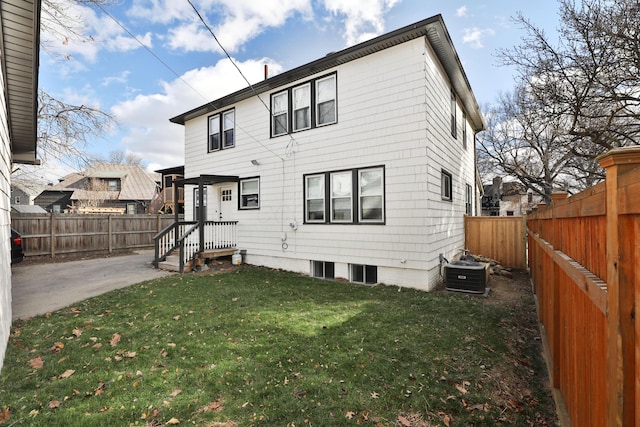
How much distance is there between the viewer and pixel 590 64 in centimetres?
793

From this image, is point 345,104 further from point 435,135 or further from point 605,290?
point 605,290

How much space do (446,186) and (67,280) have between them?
11193 mm

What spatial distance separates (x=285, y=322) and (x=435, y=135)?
592 cm

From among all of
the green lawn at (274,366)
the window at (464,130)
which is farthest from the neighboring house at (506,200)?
the green lawn at (274,366)

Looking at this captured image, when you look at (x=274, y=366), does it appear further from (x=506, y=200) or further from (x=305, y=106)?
(x=506, y=200)

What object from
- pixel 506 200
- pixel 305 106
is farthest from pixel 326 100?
pixel 506 200

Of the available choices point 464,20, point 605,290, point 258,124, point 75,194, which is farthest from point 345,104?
point 75,194

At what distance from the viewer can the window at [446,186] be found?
346 inches

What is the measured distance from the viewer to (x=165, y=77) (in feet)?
24.7

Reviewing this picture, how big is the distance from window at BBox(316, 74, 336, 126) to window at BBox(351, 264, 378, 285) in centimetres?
415

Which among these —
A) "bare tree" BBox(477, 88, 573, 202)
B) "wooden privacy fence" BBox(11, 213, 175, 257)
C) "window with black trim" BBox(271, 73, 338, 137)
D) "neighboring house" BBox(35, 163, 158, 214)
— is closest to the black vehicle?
"wooden privacy fence" BBox(11, 213, 175, 257)

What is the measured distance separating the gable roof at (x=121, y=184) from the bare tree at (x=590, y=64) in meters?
33.8

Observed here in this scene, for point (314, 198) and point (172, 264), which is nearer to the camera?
point (314, 198)

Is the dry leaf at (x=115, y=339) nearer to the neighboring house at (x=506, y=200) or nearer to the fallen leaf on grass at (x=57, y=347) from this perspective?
the fallen leaf on grass at (x=57, y=347)
